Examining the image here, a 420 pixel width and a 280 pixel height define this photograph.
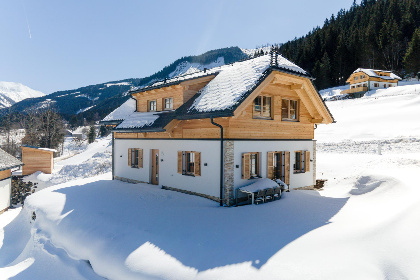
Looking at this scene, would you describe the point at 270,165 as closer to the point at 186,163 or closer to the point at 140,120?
the point at 186,163

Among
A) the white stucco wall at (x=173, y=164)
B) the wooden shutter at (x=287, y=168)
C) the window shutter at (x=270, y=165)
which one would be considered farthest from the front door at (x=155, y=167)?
the wooden shutter at (x=287, y=168)

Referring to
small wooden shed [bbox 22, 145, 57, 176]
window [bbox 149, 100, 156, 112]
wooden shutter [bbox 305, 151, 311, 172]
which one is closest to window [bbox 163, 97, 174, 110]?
window [bbox 149, 100, 156, 112]

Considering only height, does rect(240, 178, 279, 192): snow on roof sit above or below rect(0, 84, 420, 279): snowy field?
above

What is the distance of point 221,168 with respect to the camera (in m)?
10.3

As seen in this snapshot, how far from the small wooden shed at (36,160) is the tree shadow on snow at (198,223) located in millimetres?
17552

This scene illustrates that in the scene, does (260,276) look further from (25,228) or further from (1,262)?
(25,228)

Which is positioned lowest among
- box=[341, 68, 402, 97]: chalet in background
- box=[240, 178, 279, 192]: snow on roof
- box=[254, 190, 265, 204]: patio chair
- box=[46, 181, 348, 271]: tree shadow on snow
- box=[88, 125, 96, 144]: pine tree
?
box=[46, 181, 348, 271]: tree shadow on snow

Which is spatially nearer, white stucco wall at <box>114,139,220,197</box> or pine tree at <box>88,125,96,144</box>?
white stucco wall at <box>114,139,220,197</box>

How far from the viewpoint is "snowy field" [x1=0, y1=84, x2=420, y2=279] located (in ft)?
18.2

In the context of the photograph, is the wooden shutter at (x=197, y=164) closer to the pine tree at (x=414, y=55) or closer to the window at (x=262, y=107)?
the window at (x=262, y=107)

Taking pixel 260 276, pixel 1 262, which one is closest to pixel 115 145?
pixel 1 262

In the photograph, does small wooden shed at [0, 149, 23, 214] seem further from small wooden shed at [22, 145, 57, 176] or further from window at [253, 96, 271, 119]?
window at [253, 96, 271, 119]

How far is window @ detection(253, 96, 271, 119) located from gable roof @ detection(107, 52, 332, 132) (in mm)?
1268

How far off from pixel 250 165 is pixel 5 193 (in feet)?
54.2
